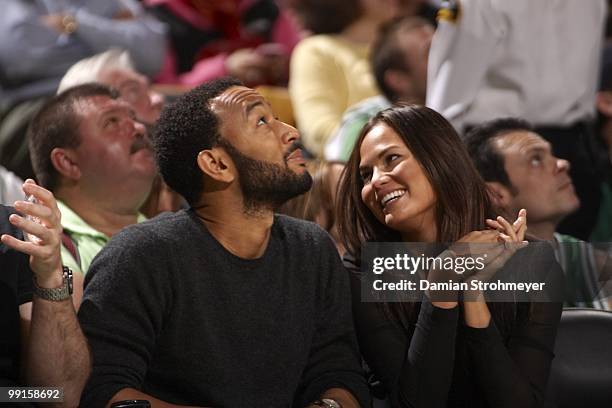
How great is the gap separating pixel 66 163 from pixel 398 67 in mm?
1401

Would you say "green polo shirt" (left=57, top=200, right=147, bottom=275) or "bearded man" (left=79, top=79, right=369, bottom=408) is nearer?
"bearded man" (left=79, top=79, right=369, bottom=408)

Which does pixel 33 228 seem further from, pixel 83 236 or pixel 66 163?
pixel 66 163

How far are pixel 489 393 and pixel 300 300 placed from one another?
413 mm

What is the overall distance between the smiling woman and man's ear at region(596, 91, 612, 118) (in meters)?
1.52

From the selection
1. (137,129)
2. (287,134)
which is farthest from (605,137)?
(287,134)

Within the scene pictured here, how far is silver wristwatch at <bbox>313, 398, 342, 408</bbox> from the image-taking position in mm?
2131

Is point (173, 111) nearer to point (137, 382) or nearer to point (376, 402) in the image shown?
point (137, 382)

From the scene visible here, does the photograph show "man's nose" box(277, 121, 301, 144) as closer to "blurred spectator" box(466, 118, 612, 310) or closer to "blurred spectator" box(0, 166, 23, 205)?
"blurred spectator" box(466, 118, 612, 310)

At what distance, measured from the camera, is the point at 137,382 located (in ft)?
6.75

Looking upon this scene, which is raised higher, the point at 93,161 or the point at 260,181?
the point at 260,181

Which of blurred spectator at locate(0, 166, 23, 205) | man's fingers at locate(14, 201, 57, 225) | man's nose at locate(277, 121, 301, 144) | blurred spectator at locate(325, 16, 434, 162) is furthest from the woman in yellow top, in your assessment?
man's fingers at locate(14, 201, 57, 225)

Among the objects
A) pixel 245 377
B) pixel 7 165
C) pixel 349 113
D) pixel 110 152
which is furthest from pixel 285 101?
pixel 245 377

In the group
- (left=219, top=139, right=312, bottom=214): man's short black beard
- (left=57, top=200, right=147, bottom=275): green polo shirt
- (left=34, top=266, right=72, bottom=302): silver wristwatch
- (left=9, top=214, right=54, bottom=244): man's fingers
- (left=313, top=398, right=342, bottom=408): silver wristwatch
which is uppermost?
(left=9, top=214, right=54, bottom=244): man's fingers

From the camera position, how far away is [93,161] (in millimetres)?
2816
